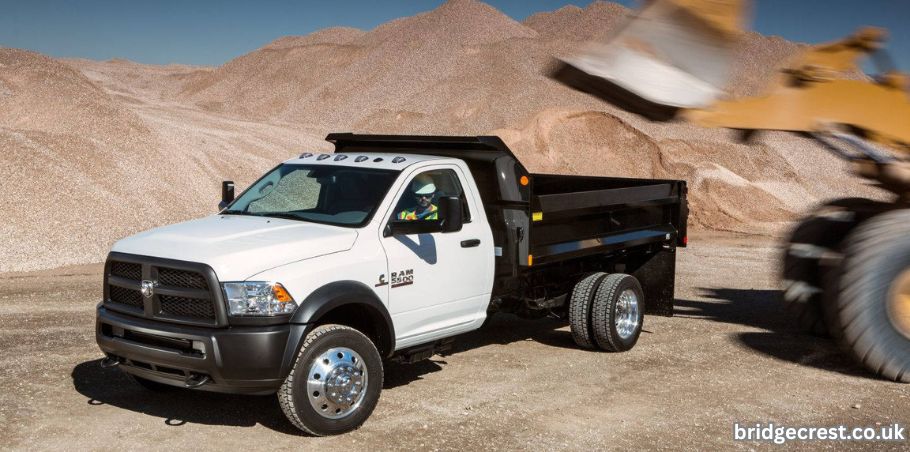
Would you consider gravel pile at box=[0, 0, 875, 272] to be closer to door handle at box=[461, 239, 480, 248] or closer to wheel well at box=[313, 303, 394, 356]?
door handle at box=[461, 239, 480, 248]

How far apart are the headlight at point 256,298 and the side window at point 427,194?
137 centimetres

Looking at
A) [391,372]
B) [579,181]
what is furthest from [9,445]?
[579,181]

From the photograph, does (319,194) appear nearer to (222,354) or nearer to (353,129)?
(222,354)

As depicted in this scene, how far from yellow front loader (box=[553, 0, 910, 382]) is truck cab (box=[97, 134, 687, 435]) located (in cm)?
134

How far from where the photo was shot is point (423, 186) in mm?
7812

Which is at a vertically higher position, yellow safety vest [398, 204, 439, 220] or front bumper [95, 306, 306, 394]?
yellow safety vest [398, 204, 439, 220]

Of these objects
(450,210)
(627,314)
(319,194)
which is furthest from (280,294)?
(627,314)

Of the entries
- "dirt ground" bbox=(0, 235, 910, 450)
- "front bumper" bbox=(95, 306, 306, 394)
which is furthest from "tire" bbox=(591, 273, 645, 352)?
"front bumper" bbox=(95, 306, 306, 394)

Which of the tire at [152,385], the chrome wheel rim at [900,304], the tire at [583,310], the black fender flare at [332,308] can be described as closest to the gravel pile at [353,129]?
the tire at [583,310]

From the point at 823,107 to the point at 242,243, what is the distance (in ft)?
18.6

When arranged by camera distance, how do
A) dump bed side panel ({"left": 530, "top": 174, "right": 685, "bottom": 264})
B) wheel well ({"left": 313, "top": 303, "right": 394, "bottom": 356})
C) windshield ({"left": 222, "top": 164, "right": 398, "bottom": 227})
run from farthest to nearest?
dump bed side panel ({"left": 530, "top": 174, "right": 685, "bottom": 264})
windshield ({"left": 222, "top": 164, "right": 398, "bottom": 227})
wheel well ({"left": 313, "top": 303, "right": 394, "bottom": 356})

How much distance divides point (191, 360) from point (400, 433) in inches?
63.3

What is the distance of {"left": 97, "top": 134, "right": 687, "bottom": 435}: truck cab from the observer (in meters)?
6.27

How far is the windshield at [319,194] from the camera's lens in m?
7.42
